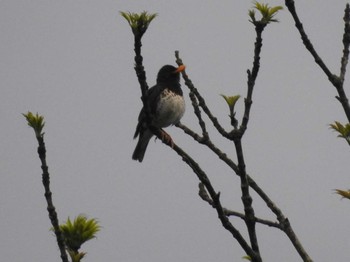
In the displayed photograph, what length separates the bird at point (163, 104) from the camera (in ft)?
34.7

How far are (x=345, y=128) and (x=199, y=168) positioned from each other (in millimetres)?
1449

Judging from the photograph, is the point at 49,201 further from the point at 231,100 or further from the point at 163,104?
the point at 163,104

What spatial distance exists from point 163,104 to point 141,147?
1196mm

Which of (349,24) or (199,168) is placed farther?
(349,24)

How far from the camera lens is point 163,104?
34.8ft

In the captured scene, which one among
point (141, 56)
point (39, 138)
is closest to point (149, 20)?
point (141, 56)

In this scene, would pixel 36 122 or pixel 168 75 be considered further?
pixel 168 75

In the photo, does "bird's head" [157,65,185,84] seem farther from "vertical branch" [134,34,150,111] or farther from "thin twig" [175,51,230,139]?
"vertical branch" [134,34,150,111]

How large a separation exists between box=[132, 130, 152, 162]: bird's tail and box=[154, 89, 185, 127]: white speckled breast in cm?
70

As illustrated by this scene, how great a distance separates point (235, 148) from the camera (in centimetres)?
407

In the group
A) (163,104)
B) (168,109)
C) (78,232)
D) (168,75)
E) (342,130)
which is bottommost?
(78,232)

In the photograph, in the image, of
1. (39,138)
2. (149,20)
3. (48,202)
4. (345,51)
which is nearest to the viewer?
(48,202)


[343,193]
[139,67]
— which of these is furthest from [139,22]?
[343,193]

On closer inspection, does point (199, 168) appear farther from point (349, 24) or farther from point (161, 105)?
point (161, 105)
